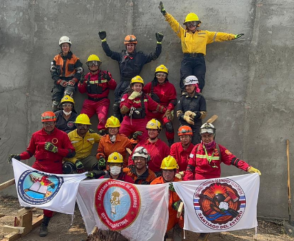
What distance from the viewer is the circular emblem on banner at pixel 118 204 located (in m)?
6.14

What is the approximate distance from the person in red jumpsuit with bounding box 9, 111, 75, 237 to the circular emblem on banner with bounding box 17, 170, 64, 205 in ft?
1.06

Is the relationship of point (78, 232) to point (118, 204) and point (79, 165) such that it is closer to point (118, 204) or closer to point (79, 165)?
point (79, 165)

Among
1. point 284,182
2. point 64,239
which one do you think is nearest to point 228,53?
point 284,182

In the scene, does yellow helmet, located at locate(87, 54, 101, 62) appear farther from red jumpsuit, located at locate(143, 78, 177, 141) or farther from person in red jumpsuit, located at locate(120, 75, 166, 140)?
red jumpsuit, located at locate(143, 78, 177, 141)

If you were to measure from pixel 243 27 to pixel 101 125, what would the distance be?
14.6 feet

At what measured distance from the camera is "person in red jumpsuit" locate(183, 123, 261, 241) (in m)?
6.41

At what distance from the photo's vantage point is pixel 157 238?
6.05 meters

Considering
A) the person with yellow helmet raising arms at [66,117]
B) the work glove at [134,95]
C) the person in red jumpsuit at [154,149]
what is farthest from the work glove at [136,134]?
the person with yellow helmet raising arms at [66,117]

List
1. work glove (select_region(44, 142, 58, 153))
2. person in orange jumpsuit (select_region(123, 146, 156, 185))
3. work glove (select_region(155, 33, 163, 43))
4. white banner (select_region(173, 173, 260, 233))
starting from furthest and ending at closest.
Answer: work glove (select_region(155, 33, 163, 43)) < work glove (select_region(44, 142, 58, 153)) < person in orange jumpsuit (select_region(123, 146, 156, 185)) < white banner (select_region(173, 173, 260, 233))

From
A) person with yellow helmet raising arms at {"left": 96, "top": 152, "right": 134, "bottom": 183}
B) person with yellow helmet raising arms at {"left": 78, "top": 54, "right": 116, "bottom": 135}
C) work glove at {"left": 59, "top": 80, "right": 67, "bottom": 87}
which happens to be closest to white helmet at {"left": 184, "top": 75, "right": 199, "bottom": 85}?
person with yellow helmet raising arms at {"left": 78, "top": 54, "right": 116, "bottom": 135}

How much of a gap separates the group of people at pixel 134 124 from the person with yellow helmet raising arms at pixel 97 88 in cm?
3

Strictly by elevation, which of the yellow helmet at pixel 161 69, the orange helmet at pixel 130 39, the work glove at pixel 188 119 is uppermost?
the orange helmet at pixel 130 39

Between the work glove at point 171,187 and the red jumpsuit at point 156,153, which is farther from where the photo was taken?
the red jumpsuit at point 156,153

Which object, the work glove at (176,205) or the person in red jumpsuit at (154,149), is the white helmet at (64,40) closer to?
the person in red jumpsuit at (154,149)
